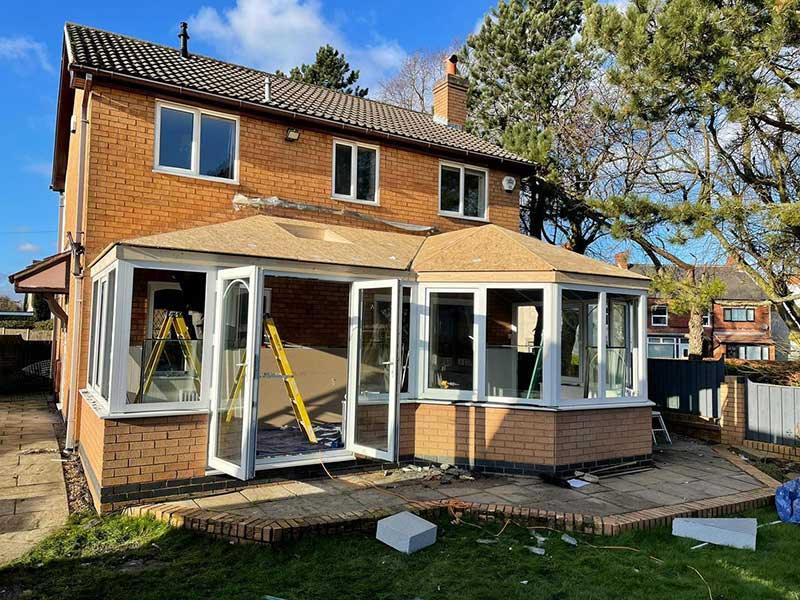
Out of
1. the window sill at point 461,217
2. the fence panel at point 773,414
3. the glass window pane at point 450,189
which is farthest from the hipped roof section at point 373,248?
the fence panel at point 773,414

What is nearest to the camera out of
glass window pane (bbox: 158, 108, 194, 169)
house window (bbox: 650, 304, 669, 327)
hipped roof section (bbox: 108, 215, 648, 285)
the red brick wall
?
the red brick wall

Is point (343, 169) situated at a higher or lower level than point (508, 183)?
lower

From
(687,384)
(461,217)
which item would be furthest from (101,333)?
(687,384)

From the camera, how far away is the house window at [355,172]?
11.4 m

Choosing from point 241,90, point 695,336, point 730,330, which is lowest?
point 695,336

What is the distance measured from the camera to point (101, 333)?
7.81 meters

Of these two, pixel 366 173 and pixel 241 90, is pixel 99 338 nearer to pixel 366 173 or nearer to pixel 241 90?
pixel 241 90

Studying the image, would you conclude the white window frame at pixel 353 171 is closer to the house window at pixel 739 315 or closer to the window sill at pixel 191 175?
the window sill at pixel 191 175

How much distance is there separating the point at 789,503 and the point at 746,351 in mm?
42906

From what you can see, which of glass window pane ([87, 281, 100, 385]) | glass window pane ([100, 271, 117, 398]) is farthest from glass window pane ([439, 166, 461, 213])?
glass window pane ([100, 271, 117, 398])

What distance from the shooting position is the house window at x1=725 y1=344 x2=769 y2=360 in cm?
4306

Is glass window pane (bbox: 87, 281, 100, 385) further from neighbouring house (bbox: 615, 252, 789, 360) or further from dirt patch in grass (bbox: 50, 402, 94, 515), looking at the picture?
neighbouring house (bbox: 615, 252, 789, 360)

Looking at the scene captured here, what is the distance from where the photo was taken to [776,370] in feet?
57.1

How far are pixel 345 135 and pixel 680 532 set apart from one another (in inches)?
350
